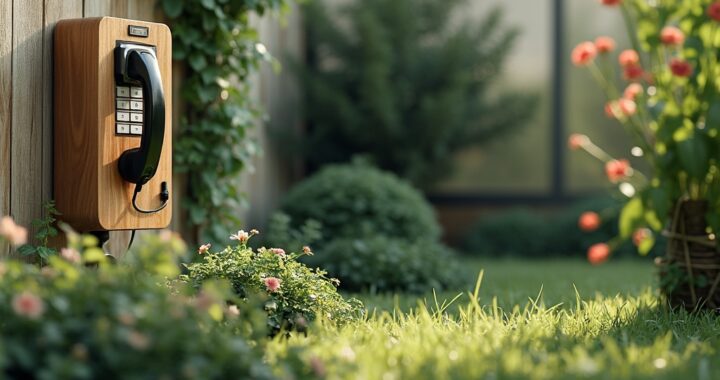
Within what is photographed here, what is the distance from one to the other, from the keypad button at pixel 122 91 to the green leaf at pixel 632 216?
1699 millimetres

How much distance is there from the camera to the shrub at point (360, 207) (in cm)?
522

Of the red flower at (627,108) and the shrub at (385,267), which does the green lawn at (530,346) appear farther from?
the shrub at (385,267)

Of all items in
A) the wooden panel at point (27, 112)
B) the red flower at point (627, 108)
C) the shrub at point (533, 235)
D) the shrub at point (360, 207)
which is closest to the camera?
the wooden panel at point (27, 112)

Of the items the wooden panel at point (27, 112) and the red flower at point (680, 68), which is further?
the red flower at point (680, 68)

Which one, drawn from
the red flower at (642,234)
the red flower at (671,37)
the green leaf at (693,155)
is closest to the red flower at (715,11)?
the red flower at (671,37)

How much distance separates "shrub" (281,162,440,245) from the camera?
5.22 metres

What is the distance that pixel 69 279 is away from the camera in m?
1.90

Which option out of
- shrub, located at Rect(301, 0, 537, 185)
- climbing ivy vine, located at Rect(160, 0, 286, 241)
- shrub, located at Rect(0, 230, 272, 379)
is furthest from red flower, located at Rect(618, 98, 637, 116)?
shrub, located at Rect(301, 0, 537, 185)

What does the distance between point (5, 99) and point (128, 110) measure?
1.10 feet

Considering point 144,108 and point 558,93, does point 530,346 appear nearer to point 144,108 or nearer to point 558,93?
point 144,108

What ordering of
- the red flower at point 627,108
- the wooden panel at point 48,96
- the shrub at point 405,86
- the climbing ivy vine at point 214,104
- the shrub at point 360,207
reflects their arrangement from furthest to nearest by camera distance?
1. the shrub at point 405,86
2. the shrub at point 360,207
3. the climbing ivy vine at point 214,104
4. the red flower at point 627,108
5. the wooden panel at point 48,96

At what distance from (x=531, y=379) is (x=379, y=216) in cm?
330

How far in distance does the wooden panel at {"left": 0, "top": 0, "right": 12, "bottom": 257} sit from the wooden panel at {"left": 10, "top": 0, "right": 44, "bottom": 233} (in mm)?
16

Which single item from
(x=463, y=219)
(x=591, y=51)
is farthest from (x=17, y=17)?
(x=463, y=219)
